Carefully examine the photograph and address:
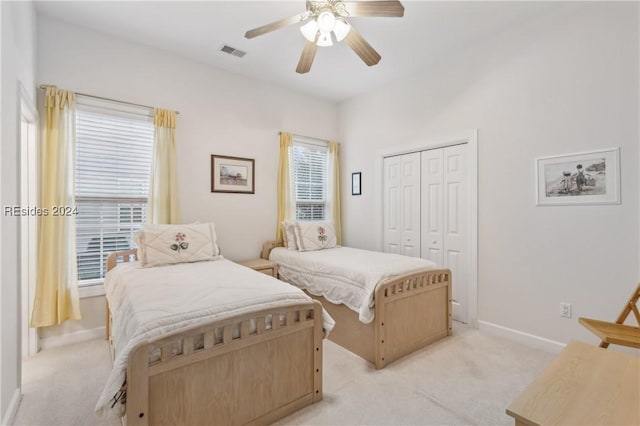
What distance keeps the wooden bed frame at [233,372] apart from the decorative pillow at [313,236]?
1.73 metres

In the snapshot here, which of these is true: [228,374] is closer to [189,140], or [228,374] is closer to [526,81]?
[189,140]

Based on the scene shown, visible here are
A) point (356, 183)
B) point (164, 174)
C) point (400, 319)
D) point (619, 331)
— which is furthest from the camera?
point (356, 183)

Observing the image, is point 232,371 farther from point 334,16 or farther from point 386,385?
point 334,16

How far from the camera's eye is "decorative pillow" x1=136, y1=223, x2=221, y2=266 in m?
2.59

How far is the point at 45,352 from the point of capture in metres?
2.50

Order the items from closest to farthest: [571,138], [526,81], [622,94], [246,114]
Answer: [622,94], [571,138], [526,81], [246,114]

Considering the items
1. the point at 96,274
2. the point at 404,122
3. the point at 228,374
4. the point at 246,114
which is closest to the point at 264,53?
the point at 246,114

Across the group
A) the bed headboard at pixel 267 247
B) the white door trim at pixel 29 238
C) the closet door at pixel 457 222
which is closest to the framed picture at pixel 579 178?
the closet door at pixel 457 222

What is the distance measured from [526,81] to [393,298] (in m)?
2.28

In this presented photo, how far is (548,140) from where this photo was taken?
101 inches

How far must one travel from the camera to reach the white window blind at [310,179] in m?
4.27

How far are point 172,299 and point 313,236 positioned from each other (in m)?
2.12

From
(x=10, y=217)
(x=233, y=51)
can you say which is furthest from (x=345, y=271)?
(x=233, y=51)

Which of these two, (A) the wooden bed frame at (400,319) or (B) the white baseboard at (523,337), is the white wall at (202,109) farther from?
(B) the white baseboard at (523,337)
